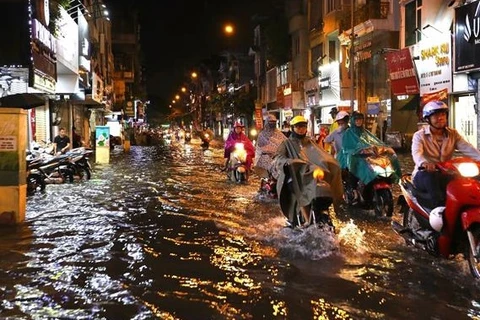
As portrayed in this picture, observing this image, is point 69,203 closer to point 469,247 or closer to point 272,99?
point 469,247

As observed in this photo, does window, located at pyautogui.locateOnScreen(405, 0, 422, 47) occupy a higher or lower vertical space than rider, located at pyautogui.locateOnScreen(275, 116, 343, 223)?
higher

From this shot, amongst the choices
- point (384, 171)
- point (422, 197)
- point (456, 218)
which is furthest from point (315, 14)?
point (456, 218)

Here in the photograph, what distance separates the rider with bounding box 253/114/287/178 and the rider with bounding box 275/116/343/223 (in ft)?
10.4

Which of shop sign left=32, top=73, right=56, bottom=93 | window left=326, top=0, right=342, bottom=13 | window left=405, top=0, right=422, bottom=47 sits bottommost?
shop sign left=32, top=73, right=56, bottom=93

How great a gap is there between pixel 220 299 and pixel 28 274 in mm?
2280

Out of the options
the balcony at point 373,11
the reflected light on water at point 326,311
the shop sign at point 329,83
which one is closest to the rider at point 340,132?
the reflected light on water at point 326,311

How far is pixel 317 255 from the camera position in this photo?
6852mm

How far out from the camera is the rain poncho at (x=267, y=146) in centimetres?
1141

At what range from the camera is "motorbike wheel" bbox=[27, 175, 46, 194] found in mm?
13852

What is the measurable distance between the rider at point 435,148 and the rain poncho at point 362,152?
9.75 ft

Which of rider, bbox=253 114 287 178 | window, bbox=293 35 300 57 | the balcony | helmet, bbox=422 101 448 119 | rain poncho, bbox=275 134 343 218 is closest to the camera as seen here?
helmet, bbox=422 101 448 119

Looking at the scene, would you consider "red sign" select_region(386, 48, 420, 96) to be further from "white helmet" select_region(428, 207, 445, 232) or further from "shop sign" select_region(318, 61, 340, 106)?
"white helmet" select_region(428, 207, 445, 232)

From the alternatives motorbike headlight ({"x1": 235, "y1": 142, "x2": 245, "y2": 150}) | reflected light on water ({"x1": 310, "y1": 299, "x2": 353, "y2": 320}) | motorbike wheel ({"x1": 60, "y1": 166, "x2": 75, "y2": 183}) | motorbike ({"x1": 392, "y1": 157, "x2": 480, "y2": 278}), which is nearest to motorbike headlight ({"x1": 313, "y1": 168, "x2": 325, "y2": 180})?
motorbike ({"x1": 392, "y1": 157, "x2": 480, "y2": 278})

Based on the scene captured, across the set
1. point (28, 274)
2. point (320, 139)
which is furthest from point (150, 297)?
point (320, 139)
